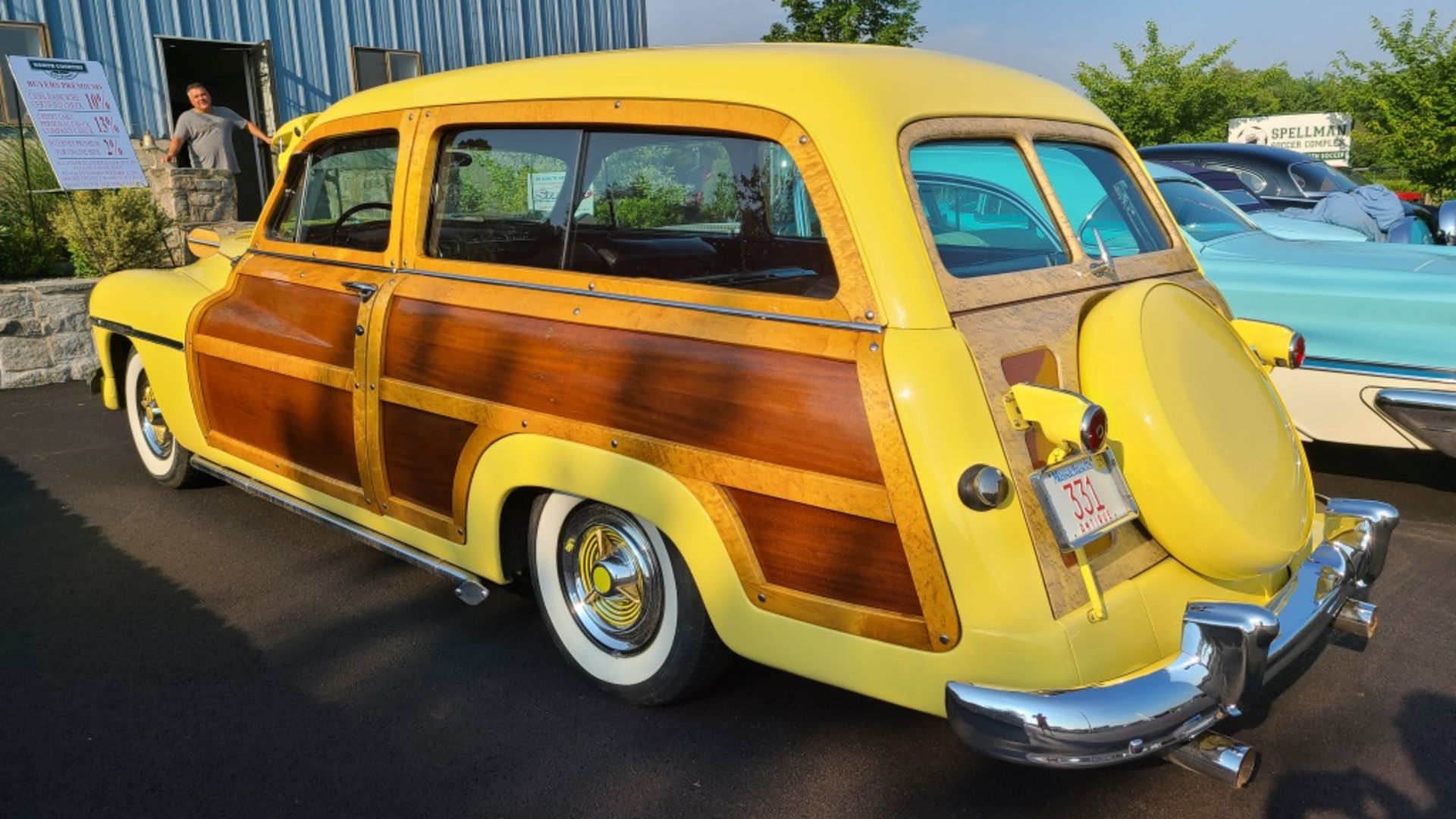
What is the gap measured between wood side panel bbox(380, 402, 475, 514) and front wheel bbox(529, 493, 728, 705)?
0.31m

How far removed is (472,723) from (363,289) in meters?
1.41

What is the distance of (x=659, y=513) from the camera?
103 inches

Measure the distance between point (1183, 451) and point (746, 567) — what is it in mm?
1031

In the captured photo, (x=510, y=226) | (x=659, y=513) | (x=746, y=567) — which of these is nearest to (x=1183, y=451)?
(x=746, y=567)

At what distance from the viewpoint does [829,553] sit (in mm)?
2383

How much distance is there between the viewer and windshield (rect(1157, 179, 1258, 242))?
5.64 m

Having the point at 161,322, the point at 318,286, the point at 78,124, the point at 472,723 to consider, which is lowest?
the point at 472,723

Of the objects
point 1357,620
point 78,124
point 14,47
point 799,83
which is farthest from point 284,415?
point 14,47

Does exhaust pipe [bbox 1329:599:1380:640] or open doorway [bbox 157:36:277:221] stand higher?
open doorway [bbox 157:36:277:221]

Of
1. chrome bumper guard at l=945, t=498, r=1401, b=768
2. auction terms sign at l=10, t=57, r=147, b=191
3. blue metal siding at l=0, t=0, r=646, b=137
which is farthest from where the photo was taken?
blue metal siding at l=0, t=0, r=646, b=137

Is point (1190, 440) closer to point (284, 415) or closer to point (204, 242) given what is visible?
point (284, 415)

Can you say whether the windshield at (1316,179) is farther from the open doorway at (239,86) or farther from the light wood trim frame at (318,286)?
the open doorway at (239,86)

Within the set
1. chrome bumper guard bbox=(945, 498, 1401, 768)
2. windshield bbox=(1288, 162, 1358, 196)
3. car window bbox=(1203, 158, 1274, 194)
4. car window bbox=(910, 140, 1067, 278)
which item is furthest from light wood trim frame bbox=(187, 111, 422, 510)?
windshield bbox=(1288, 162, 1358, 196)

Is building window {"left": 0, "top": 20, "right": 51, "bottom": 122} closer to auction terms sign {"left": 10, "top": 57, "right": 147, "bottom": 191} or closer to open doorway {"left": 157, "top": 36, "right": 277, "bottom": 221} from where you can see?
open doorway {"left": 157, "top": 36, "right": 277, "bottom": 221}
